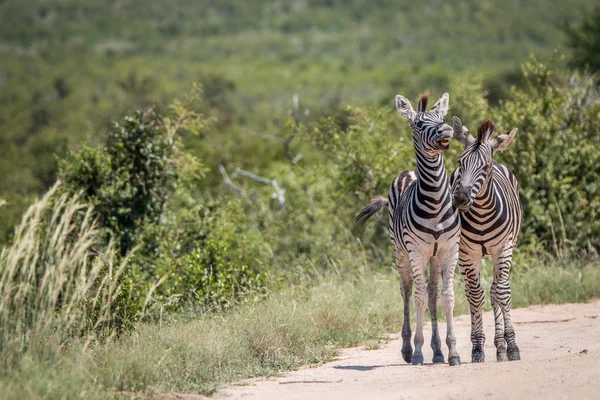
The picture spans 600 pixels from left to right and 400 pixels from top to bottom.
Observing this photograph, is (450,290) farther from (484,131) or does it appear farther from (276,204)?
(276,204)

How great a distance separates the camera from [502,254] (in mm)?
8602

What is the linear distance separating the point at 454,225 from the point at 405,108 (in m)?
1.43

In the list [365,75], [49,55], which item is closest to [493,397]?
[365,75]

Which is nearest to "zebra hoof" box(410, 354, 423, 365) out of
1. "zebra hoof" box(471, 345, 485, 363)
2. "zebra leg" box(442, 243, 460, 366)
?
"zebra leg" box(442, 243, 460, 366)

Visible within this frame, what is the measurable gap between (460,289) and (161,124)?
18.3 feet

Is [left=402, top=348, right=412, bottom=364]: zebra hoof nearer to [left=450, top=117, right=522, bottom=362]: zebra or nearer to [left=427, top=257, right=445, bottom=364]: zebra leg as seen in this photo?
[left=427, top=257, right=445, bottom=364]: zebra leg

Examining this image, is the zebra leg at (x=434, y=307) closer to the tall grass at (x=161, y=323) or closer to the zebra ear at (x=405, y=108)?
the tall grass at (x=161, y=323)

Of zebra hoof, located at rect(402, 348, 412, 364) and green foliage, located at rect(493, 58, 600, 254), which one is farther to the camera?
green foliage, located at rect(493, 58, 600, 254)

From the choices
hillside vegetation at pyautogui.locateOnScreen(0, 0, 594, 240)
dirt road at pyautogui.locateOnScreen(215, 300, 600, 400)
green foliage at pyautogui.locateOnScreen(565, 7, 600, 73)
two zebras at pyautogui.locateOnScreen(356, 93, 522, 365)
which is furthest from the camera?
hillside vegetation at pyautogui.locateOnScreen(0, 0, 594, 240)

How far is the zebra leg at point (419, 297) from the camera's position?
8.45 metres

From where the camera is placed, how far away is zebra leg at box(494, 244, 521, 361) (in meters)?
8.53

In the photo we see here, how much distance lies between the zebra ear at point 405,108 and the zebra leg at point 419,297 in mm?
1491

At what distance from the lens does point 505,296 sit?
856 cm

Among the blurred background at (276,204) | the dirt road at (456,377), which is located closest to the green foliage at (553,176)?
the blurred background at (276,204)
